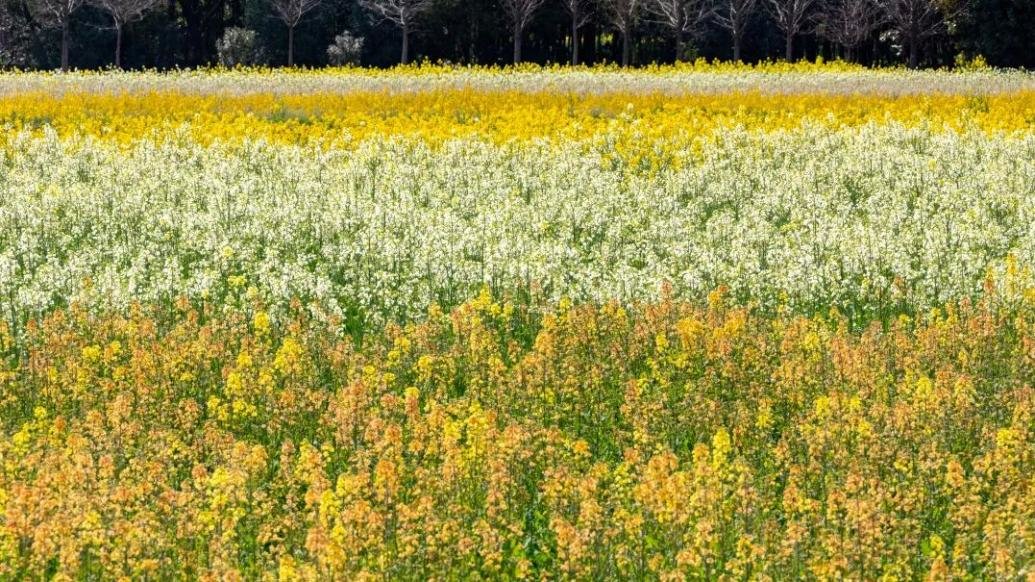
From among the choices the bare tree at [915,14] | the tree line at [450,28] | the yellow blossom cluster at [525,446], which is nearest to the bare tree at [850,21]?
the tree line at [450,28]

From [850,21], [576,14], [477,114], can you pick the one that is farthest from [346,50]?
[477,114]

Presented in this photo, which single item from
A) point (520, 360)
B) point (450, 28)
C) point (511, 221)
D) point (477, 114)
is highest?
point (450, 28)

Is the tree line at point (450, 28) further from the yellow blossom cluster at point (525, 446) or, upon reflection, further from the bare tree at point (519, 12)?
the yellow blossom cluster at point (525, 446)

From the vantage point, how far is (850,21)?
6519 centimetres

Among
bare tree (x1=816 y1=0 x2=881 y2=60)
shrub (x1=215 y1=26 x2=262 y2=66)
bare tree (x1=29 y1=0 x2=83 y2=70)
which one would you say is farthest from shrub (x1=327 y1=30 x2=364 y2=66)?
bare tree (x1=816 y1=0 x2=881 y2=60)

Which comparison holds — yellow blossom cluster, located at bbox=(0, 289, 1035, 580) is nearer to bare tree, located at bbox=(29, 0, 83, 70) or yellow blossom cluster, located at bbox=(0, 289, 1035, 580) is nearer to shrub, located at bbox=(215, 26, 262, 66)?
bare tree, located at bbox=(29, 0, 83, 70)

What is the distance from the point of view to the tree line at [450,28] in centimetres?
5975

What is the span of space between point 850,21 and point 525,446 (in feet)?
203

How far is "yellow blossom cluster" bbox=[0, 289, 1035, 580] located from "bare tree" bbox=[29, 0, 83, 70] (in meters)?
54.8

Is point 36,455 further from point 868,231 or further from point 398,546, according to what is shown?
point 868,231

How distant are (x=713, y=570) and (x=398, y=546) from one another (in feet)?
4.88

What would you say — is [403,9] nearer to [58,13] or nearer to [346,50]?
[346,50]

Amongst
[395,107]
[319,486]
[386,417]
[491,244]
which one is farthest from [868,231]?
[395,107]

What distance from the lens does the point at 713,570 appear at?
612 cm
